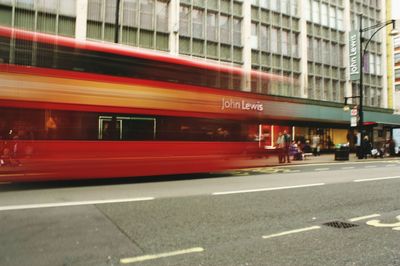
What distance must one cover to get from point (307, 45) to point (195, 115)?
83.6 ft

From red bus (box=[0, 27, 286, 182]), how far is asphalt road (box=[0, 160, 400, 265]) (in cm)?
100

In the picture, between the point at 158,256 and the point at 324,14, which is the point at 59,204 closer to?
the point at 158,256

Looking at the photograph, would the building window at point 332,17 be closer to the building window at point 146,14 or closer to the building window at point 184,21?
the building window at point 184,21

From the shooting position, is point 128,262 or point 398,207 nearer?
point 128,262

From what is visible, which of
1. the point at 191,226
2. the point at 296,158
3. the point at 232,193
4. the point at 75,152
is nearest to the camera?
the point at 191,226

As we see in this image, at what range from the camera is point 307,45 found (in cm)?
3334

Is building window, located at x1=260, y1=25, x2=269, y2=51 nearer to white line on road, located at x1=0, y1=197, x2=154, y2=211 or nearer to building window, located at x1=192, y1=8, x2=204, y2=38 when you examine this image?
building window, located at x1=192, y1=8, x2=204, y2=38

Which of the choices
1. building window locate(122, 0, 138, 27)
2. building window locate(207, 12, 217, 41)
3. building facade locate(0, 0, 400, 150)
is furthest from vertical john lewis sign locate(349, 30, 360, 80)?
building window locate(122, 0, 138, 27)

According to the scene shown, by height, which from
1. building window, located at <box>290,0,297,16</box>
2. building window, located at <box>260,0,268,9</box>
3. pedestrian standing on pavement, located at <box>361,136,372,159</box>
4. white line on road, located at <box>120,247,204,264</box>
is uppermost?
building window, located at <box>290,0,297,16</box>

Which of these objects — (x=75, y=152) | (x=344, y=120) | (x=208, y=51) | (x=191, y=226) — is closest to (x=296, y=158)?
(x=208, y=51)

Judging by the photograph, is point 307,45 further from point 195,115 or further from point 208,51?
point 195,115

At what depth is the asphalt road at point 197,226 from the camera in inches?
164

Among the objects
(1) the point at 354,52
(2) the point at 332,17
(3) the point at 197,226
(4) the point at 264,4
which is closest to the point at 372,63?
(1) the point at 354,52

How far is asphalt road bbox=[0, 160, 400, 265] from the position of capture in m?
4.18
